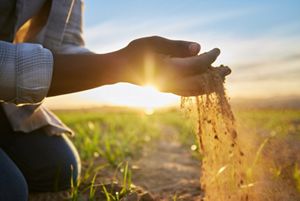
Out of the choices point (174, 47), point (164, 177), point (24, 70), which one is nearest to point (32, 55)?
point (24, 70)

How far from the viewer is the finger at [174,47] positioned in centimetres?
190

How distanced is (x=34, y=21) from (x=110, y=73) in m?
0.97

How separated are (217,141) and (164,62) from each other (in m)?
0.52

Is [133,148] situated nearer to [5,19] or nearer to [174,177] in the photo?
[174,177]

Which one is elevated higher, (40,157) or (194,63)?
(194,63)

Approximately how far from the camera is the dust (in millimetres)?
2043

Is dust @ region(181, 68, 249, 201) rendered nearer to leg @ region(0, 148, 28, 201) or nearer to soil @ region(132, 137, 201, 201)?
soil @ region(132, 137, 201, 201)

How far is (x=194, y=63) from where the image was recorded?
189cm

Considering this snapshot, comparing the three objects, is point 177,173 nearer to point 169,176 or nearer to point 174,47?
point 169,176

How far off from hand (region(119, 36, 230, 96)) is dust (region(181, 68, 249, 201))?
82 mm

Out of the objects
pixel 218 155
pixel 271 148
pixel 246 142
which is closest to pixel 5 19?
pixel 218 155

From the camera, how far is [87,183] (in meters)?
2.98

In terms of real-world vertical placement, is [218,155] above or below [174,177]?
above

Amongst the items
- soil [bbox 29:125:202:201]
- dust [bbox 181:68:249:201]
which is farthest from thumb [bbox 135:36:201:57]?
soil [bbox 29:125:202:201]
